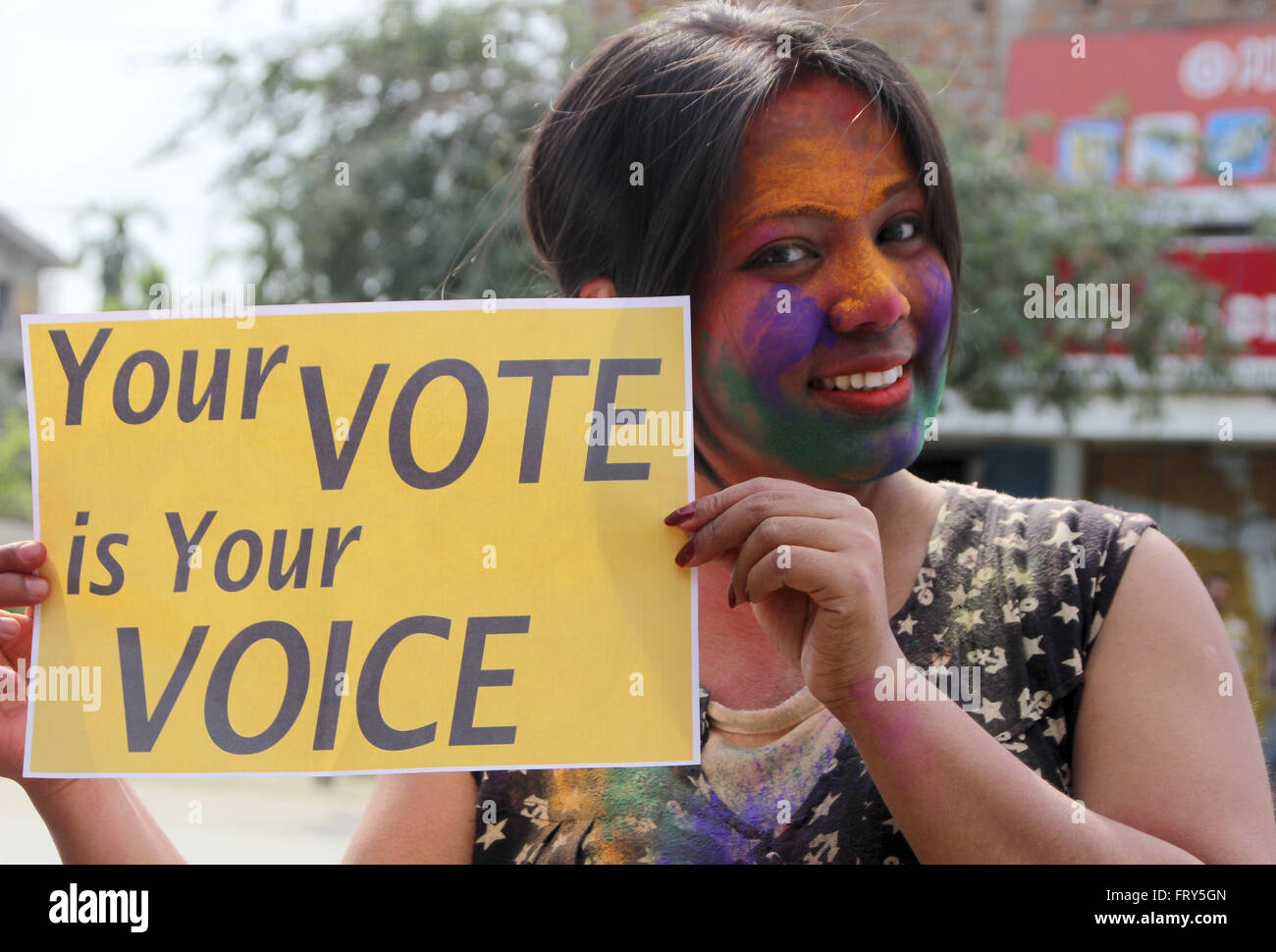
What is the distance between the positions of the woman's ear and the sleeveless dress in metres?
0.43

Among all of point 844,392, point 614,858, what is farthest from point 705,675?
point 844,392

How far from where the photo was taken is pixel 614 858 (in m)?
1.30

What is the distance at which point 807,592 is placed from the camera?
111 cm

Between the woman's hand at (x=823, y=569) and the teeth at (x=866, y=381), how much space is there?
188mm

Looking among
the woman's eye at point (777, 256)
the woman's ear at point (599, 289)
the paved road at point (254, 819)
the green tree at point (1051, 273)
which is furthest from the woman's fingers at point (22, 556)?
the green tree at point (1051, 273)

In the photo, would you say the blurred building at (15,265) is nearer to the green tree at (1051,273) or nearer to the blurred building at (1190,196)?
the blurred building at (1190,196)

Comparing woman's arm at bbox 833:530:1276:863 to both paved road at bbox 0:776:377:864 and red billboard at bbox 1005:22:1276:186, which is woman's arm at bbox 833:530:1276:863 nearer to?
paved road at bbox 0:776:377:864

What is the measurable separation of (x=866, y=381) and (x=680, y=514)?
0.76 ft

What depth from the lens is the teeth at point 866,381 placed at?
1.27 m

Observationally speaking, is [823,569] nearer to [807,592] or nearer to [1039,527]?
[807,592]

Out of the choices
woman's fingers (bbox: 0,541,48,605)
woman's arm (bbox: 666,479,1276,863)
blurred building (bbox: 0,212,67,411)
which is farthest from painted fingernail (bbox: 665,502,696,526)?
blurred building (bbox: 0,212,67,411)

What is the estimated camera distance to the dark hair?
1312 millimetres

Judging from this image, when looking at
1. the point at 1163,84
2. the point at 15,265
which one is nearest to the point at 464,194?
the point at 1163,84

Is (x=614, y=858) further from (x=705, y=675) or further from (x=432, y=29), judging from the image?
(x=432, y=29)
